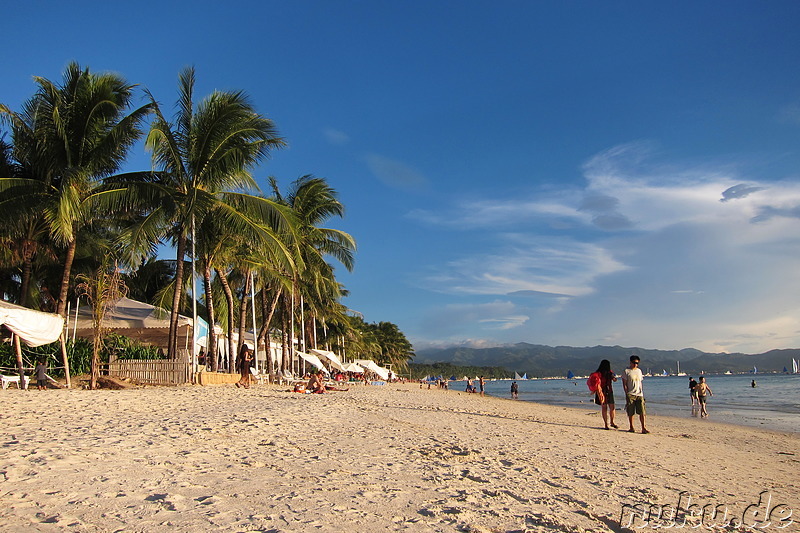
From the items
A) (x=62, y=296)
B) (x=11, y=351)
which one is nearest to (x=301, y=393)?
(x=62, y=296)

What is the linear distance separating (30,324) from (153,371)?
14.5 feet

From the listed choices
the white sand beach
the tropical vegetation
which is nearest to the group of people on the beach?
the white sand beach

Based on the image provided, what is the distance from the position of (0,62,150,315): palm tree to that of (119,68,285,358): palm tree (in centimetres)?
103

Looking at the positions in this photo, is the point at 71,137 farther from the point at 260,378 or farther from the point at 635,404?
the point at 635,404

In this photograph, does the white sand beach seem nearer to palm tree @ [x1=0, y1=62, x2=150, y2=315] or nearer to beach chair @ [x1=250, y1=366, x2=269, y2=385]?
palm tree @ [x1=0, y1=62, x2=150, y2=315]

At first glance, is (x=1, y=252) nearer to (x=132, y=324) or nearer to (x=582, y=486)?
(x=132, y=324)

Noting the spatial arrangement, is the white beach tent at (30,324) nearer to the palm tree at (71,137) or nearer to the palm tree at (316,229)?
the palm tree at (71,137)

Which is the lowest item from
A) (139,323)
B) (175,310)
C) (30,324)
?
(30,324)

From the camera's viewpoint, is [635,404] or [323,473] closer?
[323,473]

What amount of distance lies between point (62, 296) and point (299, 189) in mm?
14393

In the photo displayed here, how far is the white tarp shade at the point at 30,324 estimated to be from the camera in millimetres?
10688

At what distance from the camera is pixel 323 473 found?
16.2 feet

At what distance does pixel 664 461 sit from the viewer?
7.56m

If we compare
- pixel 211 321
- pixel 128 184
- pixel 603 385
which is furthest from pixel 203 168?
pixel 603 385
